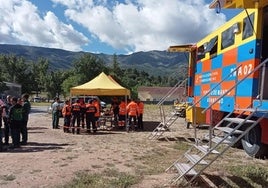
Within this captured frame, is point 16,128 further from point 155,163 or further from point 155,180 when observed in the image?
point 155,180

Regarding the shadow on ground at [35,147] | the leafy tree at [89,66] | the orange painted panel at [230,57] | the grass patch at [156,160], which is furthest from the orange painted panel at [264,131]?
the leafy tree at [89,66]

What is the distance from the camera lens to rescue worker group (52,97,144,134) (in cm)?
1977

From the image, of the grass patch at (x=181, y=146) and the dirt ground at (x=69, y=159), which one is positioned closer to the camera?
the dirt ground at (x=69, y=159)

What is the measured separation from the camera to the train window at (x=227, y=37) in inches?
475

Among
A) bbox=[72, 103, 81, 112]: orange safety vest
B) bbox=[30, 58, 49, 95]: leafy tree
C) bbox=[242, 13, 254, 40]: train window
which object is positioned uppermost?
bbox=[30, 58, 49, 95]: leafy tree

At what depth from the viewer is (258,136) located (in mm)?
11016

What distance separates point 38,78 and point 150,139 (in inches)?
3150

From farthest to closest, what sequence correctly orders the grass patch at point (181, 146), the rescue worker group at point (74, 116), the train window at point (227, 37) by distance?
the grass patch at point (181, 146) < the rescue worker group at point (74, 116) < the train window at point (227, 37)

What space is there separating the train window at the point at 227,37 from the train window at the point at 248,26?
875 millimetres

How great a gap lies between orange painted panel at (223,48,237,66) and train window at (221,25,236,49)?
27 cm

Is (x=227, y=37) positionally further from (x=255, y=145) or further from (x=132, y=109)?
(x=132, y=109)

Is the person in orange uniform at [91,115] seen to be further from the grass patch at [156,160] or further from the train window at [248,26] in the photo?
the train window at [248,26]

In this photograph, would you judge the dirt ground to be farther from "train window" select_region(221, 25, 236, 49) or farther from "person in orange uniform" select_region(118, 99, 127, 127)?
"person in orange uniform" select_region(118, 99, 127, 127)

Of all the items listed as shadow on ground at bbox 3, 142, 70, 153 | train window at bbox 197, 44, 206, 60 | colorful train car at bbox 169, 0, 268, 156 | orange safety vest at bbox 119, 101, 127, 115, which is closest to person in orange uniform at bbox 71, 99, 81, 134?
orange safety vest at bbox 119, 101, 127, 115
